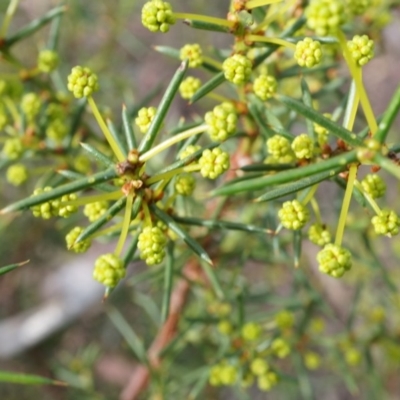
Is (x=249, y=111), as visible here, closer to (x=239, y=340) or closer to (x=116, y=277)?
(x=116, y=277)

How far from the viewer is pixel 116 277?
830mm

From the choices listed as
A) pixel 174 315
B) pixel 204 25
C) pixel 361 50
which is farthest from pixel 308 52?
pixel 174 315

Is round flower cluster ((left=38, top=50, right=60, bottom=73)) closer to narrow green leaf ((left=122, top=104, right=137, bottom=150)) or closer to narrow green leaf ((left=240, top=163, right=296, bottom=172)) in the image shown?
narrow green leaf ((left=122, top=104, right=137, bottom=150))

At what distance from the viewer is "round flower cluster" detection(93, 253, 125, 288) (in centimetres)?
82

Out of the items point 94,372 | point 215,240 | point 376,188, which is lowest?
point 94,372

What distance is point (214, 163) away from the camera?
0.84 m

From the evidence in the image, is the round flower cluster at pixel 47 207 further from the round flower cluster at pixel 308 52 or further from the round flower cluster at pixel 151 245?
the round flower cluster at pixel 308 52

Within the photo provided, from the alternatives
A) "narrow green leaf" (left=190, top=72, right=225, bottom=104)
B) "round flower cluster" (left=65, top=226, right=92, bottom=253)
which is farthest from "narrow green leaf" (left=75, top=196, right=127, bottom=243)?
"narrow green leaf" (left=190, top=72, right=225, bottom=104)

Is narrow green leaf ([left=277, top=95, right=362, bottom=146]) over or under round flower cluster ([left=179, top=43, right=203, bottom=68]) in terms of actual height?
under

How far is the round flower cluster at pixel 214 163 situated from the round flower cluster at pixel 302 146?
0.13m

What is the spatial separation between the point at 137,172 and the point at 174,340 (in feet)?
2.74

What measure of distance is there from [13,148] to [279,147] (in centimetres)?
68

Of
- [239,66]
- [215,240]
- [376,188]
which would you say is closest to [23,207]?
[239,66]

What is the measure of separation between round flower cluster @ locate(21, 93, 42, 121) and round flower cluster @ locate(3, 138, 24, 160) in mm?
68
